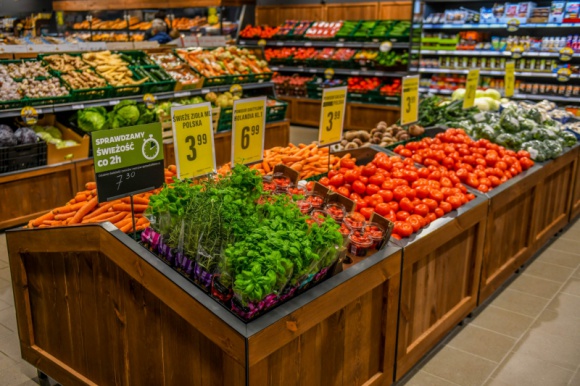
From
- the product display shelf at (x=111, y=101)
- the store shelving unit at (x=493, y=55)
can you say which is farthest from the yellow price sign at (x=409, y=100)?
the store shelving unit at (x=493, y=55)

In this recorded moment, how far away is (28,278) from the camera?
109 inches

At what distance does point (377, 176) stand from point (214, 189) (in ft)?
4.36

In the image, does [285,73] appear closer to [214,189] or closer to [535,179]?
[535,179]

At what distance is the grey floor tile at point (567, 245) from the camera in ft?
15.9

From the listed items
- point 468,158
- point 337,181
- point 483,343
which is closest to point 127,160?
point 337,181

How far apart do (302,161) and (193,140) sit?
1.24m

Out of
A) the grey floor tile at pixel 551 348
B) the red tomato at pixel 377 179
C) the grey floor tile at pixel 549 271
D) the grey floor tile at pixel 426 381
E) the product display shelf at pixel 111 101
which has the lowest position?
the grey floor tile at pixel 549 271

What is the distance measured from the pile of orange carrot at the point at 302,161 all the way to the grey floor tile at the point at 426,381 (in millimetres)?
1435

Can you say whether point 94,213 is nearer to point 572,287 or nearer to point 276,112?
point 572,287

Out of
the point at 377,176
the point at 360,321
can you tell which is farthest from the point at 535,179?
the point at 360,321

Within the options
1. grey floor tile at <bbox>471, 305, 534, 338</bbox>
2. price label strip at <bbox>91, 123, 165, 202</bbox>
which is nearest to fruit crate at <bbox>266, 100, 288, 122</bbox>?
grey floor tile at <bbox>471, 305, 534, 338</bbox>

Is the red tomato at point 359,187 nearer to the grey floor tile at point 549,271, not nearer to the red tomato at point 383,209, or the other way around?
the red tomato at point 383,209

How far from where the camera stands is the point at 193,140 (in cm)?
277

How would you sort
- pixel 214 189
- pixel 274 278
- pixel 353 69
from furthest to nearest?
pixel 353 69, pixel 214 189, pixel 274 278
